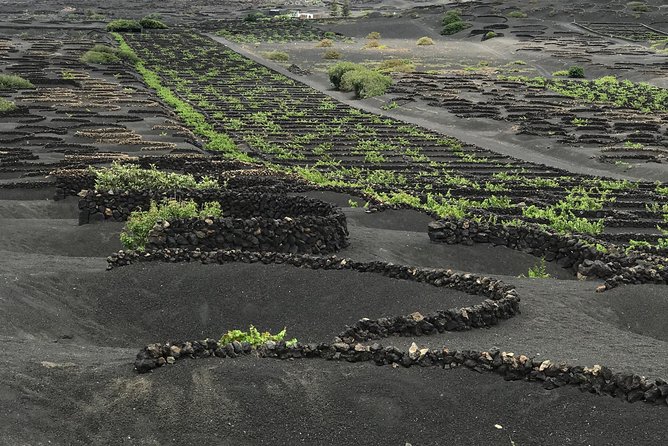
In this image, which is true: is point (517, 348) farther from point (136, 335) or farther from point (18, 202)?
point (18, 202)

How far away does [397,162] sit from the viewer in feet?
132

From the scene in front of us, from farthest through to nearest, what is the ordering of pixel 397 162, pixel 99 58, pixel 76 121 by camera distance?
pixel 99 58
pixel 76 121
pixel 397 162

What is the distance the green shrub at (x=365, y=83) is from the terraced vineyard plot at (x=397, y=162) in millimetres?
3231

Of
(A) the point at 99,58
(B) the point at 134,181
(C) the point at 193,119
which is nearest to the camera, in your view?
(B) the point at 134,181

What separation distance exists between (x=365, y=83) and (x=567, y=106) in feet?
58.5

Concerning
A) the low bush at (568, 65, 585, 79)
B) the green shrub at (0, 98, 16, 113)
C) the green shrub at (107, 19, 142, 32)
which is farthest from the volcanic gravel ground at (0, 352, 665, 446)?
the green shrub at (107, 19, 142, 32)

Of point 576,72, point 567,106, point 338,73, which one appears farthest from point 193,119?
point 576,72

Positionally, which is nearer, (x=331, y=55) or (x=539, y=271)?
(x=539, y=271)

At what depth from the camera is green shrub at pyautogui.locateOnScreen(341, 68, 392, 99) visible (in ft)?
225

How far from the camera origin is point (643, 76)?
242 ft

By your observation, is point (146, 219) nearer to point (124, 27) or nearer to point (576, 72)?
point (576, 72)

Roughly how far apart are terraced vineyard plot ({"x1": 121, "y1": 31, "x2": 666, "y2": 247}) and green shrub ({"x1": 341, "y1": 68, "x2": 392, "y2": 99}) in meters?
3.23

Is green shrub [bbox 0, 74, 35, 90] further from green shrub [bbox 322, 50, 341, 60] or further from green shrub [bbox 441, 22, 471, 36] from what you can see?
green shrub [bbox 441, 22, 471, 36]

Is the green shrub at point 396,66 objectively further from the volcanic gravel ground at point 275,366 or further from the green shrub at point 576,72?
the volcanic gravel ground at point 275,366
